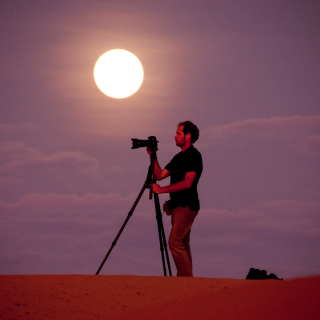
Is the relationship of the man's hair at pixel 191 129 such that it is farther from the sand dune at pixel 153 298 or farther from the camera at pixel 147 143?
the sand dune at pixel 153 298

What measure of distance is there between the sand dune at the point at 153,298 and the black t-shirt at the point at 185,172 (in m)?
1.14

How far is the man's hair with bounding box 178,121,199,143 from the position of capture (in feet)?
22.2

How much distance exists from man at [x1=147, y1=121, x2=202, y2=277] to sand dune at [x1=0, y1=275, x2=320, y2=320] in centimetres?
53

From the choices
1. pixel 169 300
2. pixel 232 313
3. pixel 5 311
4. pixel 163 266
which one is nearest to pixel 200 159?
pixel 163 266

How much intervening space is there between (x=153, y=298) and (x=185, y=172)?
200 centimetres

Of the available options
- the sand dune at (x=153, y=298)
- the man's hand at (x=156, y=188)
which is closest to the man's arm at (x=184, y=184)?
the man's hand at (x=156, y=188)

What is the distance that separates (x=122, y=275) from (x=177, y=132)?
89.6 inches

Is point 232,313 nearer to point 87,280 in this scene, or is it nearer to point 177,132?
point 87,280

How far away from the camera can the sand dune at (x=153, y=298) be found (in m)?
4.47

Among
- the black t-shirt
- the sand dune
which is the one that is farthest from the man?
the sand dune

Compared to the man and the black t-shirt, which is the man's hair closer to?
the man

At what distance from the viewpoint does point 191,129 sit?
22.2 ft

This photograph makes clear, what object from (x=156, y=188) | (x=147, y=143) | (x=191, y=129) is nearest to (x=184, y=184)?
(x=156, y=188)

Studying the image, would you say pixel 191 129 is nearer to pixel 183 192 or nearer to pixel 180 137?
pixel 180 137
